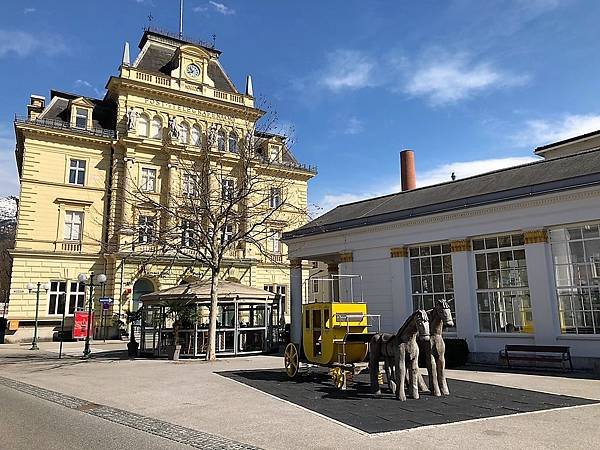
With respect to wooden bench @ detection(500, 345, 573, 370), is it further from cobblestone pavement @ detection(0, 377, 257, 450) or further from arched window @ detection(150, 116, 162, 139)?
arched window @ detection(150, 116, 162, 139)

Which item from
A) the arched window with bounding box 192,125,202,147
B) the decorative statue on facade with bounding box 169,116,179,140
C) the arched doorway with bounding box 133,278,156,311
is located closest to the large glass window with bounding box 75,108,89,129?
the decorative statue on facade with bounding box 169,116,179,140

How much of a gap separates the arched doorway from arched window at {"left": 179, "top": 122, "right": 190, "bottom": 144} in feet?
37.9

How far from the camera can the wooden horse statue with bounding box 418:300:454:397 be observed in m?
11.1

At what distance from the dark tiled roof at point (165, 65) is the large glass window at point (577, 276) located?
33.6 m

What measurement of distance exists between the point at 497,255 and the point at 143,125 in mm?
29679

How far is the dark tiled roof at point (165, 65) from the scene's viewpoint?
40.9 meters

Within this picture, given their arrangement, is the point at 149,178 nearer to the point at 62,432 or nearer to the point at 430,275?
the point at 430,275

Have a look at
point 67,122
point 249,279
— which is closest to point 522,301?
point 249,279

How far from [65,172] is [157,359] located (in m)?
20.9

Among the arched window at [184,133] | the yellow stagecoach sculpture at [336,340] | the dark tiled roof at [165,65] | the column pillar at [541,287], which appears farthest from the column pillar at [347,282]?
the dark tiled roof at [165,65]

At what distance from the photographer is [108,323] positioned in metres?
34.8

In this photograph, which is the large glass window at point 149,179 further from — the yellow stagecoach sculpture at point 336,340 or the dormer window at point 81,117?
the yellow stagecoach sculpture at point 336,340

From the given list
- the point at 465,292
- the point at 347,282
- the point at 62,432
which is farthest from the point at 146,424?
the point at 347,282

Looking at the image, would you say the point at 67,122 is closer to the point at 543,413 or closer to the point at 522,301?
the point at 522,301
